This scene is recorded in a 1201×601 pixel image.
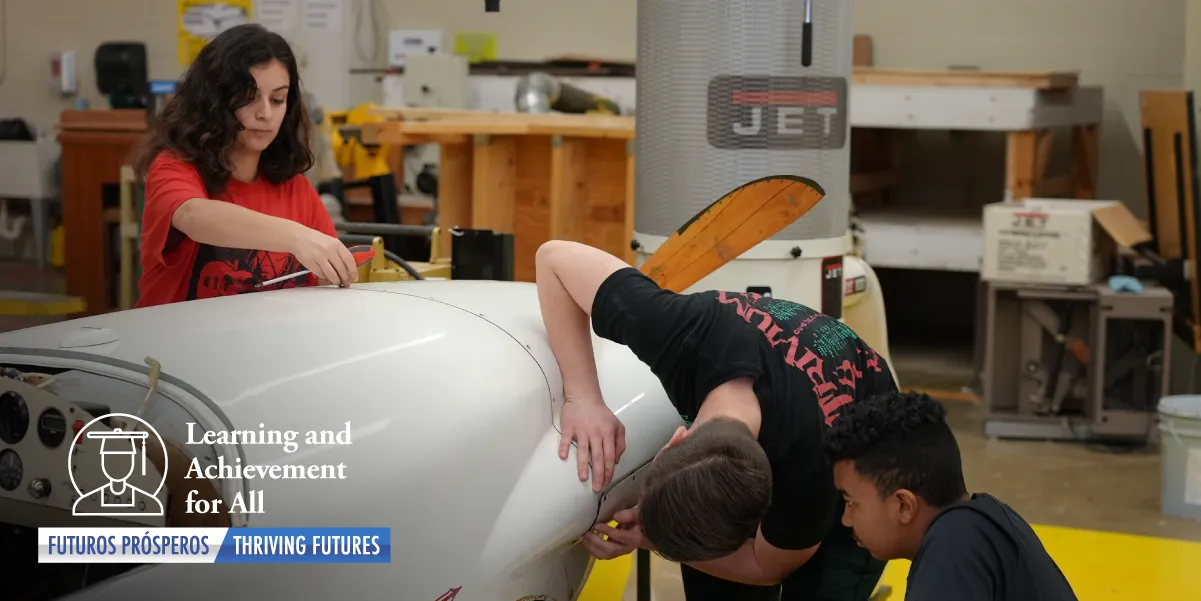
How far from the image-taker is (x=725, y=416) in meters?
1.58

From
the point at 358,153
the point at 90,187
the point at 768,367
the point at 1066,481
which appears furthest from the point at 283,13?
the point at 768,367

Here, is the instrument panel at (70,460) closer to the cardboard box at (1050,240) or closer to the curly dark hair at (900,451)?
the curly dark hair at (900,451)

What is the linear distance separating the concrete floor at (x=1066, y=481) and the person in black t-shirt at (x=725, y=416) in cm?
113

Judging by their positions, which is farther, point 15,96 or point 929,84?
point 15,96

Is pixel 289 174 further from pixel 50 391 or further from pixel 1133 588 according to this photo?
pixel 1133 588

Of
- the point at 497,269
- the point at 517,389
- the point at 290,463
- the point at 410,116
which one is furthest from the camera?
the point at 410,116

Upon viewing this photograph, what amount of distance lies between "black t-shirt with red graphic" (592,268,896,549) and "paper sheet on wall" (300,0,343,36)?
20.1ft

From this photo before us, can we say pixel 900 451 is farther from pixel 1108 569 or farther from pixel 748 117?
pixel 1108 569

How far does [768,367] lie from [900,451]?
8.4 inches

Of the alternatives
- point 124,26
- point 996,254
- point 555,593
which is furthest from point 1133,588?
point 124,26

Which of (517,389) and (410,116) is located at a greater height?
(410,116)

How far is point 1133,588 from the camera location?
9.14 ft

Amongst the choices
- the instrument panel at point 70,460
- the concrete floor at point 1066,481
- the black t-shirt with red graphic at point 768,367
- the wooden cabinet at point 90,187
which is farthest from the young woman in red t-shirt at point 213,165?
the wooden cabinet at point 90,187

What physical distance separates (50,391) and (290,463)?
0.28 meters
